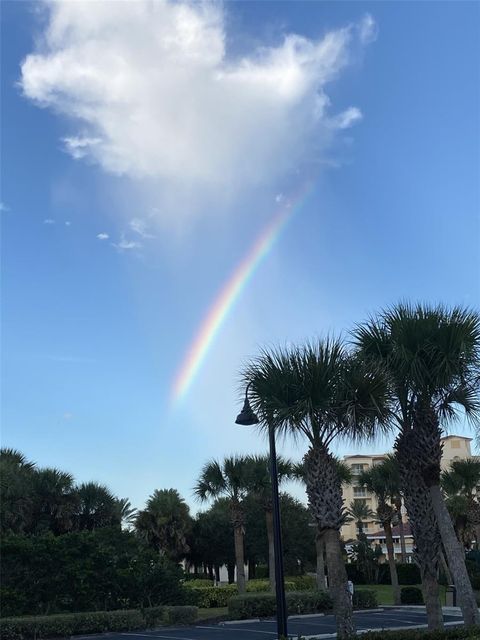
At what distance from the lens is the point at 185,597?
26547 millimetres

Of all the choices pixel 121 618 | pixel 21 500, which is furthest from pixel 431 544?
pixel 21 500

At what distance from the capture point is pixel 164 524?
41.0 m

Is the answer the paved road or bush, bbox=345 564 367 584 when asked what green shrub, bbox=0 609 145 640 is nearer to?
the paved road

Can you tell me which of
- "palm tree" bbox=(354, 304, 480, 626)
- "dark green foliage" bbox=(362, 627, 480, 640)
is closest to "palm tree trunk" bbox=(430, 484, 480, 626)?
"palm tree" bbox=(354, 304, 480, 626)

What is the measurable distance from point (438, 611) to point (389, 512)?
21.7 meters

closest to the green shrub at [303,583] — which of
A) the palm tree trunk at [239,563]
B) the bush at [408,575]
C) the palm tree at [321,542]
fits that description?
the palm tree at [321,542]

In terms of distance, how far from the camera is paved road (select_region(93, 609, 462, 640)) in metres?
20.5

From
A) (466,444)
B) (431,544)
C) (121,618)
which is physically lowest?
(121,618)

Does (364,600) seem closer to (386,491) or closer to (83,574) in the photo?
(386,491)

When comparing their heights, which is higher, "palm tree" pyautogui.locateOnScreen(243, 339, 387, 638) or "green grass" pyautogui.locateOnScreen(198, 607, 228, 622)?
"palm tree" pyautogui.locateOnScreen(243, 339, 387, 638)

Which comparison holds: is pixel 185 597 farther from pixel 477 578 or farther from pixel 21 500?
pixel 477 578

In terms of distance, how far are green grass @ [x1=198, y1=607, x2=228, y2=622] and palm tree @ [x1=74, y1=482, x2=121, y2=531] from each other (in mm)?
8848

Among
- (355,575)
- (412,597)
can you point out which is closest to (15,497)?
(412,597)

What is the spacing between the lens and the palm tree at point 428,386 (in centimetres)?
1295
